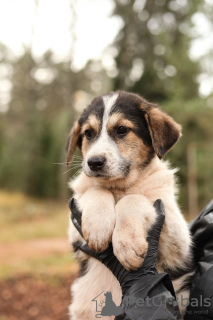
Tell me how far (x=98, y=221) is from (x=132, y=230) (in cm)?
31

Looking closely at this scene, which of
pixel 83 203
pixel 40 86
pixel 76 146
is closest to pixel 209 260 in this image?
pixel 83 203

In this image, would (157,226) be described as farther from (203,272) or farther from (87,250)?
(87,250)

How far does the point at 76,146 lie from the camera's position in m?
4.37

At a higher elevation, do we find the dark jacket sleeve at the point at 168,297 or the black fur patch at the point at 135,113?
the black fur patch at the point at 135,113

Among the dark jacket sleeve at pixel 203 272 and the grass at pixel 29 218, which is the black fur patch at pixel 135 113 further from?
the grass at pixel 29 218

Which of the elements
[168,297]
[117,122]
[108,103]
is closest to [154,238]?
[168,297]

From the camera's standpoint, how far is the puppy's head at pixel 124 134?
3477 mm

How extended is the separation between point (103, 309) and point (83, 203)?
3.07 ft

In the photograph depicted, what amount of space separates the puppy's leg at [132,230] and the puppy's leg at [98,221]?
0.07 meters

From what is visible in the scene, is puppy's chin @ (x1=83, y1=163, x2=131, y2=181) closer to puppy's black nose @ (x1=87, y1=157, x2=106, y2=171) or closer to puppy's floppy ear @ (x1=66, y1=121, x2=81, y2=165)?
puppy's black nose @ (x1=87, y1=157, x2=106, y2=171)

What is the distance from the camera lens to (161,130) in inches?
146

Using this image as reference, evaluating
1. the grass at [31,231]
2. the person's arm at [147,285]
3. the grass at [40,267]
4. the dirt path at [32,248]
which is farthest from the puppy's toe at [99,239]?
the dirt path at [32,248]

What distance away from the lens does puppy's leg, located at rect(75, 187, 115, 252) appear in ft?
9.43
